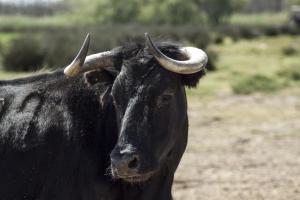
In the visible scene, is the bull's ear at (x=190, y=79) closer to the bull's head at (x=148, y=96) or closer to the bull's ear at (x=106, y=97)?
the bull's head at (x=148, y=96)

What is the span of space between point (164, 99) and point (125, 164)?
917 millimetres

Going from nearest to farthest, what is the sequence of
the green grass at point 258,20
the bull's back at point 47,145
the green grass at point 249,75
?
the bull's back at point 47,145 < the green grass at point 249,75 < the green grass at point 258,20

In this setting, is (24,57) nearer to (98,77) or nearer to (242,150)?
(242,150)

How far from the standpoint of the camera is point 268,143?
539 inches

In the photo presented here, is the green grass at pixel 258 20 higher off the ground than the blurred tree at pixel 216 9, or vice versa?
the blurred tree at pixel 216 9

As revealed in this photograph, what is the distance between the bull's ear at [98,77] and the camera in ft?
22.5

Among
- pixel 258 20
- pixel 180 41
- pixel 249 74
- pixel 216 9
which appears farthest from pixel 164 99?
pixel 258 20

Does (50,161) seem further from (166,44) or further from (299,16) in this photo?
(299,16)

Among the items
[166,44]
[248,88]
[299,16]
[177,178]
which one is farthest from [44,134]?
[299,16]

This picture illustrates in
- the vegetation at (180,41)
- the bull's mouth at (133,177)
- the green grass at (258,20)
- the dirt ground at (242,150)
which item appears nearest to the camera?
the bull's mouth at (133,177)

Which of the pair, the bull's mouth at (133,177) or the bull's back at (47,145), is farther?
the bull's back at (47,145)

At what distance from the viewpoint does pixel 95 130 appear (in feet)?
22.4

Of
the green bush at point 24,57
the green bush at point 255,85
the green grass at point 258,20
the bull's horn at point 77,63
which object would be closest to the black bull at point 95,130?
the bull's horn at point 77,63

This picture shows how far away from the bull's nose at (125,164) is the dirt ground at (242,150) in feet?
12.9
